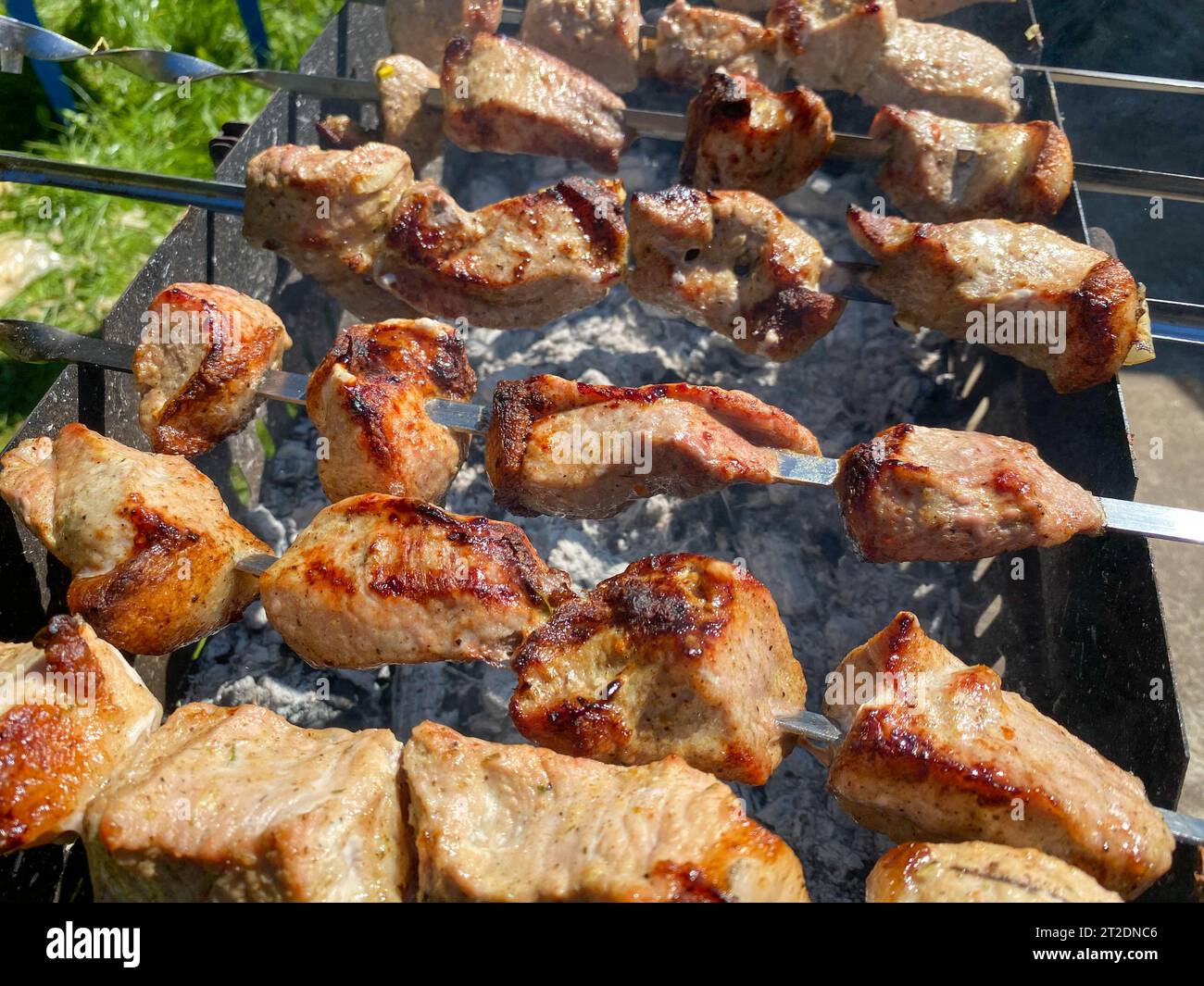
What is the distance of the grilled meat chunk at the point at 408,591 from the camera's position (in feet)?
7.60

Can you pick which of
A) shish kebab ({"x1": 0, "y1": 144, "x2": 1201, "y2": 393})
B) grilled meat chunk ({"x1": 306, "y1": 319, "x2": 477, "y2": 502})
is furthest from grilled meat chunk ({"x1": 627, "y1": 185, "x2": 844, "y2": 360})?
grilled meat chunk ({"x1": 306, "y1": 319, "x2": 477, "y2": 502})

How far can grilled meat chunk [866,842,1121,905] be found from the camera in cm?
187

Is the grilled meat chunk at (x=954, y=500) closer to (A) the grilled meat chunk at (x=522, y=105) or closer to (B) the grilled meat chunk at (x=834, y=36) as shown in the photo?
(A) the grilled meat chunk at (x=522, y=105)

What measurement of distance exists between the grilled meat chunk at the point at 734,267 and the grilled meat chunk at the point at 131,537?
170 cm

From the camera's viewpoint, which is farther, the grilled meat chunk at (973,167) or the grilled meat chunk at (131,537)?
the grilled meat chunk at (973,167)

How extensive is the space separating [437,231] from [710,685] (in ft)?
6.10

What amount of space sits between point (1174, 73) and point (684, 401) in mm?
4132

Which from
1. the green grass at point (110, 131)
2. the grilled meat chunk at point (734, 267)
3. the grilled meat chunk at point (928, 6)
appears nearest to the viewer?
the grilled meat chunk at point (734, 267)

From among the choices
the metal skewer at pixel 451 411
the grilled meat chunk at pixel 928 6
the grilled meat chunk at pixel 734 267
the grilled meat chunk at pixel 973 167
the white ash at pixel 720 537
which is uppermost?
the grilled meat chunk at pixel 928 6

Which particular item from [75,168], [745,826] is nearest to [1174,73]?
[745,826]

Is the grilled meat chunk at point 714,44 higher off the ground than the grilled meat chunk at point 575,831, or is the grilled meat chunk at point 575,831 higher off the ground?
the grilled meat chunk at point 714,44

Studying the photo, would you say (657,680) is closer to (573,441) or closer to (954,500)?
(573,441)

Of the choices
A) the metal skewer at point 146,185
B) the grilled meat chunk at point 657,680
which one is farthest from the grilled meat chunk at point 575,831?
the metal skewer at point 146,185
